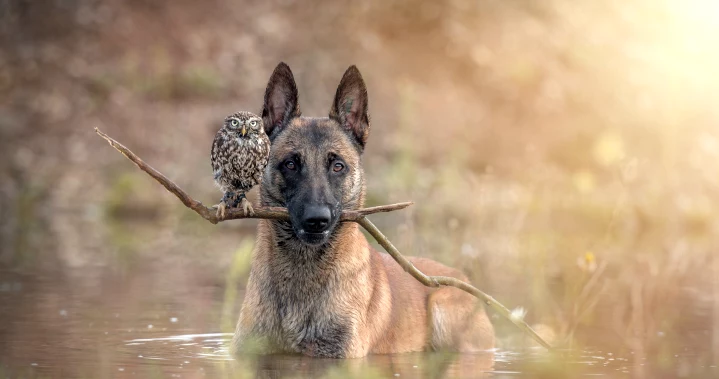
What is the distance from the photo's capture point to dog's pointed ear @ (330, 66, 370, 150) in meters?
8.92

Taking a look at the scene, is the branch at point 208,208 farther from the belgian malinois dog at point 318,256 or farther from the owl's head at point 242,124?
the owl's head at point 242,124

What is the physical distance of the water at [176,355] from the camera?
7691mm

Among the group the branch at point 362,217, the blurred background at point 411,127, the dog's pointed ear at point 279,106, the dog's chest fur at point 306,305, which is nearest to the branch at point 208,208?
the branch at point 362,217

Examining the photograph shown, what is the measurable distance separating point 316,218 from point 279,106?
1425mm

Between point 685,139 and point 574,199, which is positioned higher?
point 685,139

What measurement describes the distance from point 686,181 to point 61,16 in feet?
48.4

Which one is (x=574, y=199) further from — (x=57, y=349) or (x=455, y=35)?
(x=57, y=349)

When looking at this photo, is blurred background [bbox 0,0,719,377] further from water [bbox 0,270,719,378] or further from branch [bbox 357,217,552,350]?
branch [bbox 357,217,552,350]

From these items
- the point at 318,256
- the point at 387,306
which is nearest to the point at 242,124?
the point at 318,256

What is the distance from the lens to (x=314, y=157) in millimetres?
8328

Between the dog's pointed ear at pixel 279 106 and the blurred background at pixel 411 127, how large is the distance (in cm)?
351

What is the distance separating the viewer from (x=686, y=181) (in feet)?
75.6

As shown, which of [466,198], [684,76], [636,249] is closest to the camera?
[636,249]

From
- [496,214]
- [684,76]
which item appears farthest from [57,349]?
[684,76]
